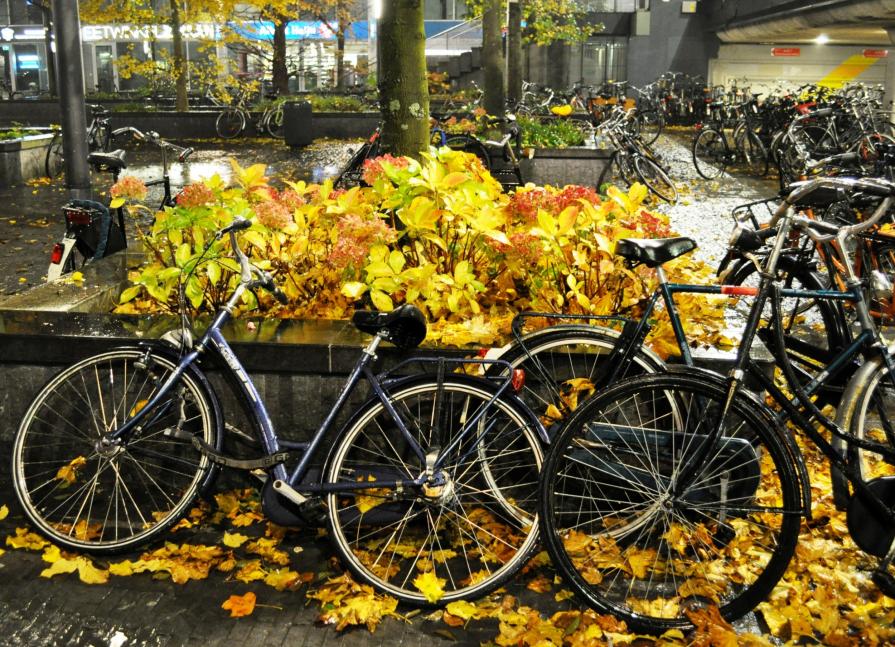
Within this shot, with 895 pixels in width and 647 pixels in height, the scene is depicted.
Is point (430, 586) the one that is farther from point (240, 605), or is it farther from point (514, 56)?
point (514, 56)

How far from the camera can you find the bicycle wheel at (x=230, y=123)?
958 inches

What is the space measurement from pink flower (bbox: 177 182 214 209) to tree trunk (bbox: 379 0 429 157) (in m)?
1.66

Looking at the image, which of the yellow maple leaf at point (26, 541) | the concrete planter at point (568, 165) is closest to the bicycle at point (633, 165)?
the concrete planter at point (568, 165)

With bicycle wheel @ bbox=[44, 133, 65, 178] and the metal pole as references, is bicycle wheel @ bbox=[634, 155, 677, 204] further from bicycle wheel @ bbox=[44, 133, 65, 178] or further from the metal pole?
bicycle wheel @ bbox=[44, 133, 65, 178]

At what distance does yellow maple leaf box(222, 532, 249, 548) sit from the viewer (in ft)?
13.8

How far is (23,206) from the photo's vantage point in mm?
13594

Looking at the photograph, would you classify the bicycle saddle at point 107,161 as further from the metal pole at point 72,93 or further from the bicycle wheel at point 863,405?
the bicycle wheel at point 863,405

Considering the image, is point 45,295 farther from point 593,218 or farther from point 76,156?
point 76,156

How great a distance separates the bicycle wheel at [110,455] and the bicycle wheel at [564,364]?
1.39 m

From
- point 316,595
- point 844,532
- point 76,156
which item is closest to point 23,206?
point 76,156

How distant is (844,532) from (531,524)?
148 centimetres

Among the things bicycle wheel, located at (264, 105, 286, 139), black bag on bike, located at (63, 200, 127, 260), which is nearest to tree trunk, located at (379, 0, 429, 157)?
black bag on bike, located at (63, 200, 127, 260)

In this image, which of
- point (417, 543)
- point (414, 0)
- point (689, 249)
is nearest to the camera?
point (689, 249)

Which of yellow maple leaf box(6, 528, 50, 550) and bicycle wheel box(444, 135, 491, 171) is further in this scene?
bicycle wheel box(444, 135, 491, 171)
